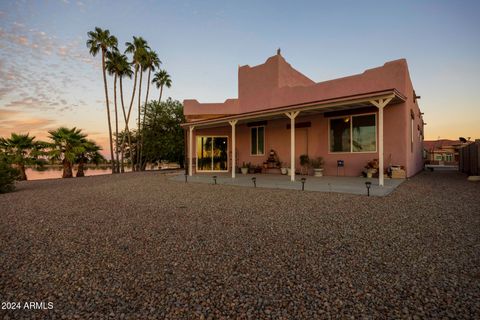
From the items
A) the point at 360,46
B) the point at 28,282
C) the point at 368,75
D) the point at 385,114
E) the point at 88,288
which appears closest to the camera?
the point at 88,288

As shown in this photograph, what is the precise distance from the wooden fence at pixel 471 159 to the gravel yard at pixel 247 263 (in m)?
8.47

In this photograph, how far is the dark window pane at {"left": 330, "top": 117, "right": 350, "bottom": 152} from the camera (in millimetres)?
10461

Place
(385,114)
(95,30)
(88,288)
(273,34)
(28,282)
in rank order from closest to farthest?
(88,288), (28,282), (385,114), (273,34), (95,30)

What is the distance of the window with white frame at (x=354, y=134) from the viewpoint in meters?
9.89

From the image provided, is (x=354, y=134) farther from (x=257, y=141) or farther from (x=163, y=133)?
(x=163, y=133)

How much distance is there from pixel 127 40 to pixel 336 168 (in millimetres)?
21624

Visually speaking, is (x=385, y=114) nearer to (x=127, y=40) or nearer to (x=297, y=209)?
(x=297, y=209)

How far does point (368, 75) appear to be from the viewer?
10.4m

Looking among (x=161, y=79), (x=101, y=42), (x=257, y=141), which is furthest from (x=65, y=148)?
(x=257, y=141)

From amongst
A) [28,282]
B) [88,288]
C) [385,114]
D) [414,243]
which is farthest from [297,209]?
[385,114]

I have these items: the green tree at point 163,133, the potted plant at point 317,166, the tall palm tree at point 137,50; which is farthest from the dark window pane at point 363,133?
the tall palm tree at point 137,50

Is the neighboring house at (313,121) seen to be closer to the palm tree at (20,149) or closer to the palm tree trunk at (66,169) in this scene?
the palm tree trunk at (66,169)

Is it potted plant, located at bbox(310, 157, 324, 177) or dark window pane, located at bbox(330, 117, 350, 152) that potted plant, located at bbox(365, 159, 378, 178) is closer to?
dark window pane, located at bbox(330, 117, 350, 152)

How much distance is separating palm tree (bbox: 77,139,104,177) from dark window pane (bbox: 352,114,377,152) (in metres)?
17.4
